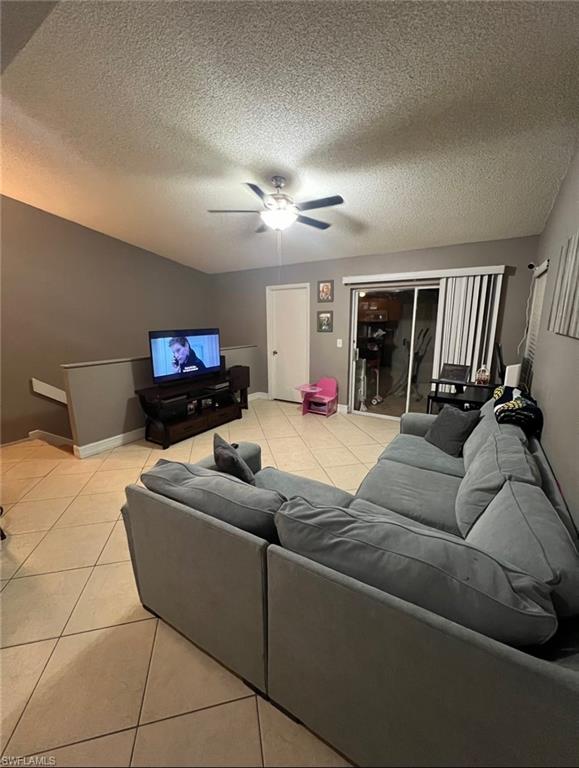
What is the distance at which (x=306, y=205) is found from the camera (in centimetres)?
212

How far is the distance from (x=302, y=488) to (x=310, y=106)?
2181mm

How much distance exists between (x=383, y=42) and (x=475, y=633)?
85.5 inches

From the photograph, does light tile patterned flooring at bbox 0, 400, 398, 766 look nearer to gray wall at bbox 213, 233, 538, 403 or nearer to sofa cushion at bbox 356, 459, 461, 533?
sofa cushion at bbox 356, 459, 461, 533

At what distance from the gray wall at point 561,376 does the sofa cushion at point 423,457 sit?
1.64 ft

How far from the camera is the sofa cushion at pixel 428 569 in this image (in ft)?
2.14

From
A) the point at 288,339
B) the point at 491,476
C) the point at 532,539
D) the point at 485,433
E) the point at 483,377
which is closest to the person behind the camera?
the point at 532,539

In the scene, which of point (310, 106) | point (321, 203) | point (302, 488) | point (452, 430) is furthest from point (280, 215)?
point (452, 430)

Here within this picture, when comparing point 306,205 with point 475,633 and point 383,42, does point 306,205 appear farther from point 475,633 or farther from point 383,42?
point 475,633

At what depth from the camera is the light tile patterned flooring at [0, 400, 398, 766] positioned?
0.83m

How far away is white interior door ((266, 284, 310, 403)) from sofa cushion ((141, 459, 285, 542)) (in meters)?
3.68

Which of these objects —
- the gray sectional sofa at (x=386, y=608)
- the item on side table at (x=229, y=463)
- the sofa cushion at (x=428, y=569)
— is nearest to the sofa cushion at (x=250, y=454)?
the item on side table at (x=229, y=463)

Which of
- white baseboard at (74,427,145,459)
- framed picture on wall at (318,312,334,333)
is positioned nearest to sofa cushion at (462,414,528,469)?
framed picture on wall at (318,312,334,333)

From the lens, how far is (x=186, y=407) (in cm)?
355

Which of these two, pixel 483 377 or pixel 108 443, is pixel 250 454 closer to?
pixel 108 443
